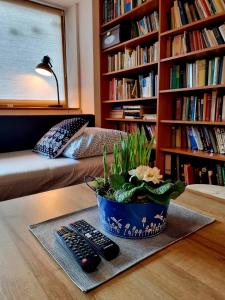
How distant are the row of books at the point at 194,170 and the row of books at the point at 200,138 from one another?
0.12 meters

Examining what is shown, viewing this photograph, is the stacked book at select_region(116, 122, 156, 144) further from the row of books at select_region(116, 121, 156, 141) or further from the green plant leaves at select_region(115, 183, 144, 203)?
the green plant leaves at select_region(115, 183, 144, 203)

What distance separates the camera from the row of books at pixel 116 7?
2.10 metres

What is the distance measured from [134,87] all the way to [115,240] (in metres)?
1.90

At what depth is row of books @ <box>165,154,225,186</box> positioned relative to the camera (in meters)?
1.78

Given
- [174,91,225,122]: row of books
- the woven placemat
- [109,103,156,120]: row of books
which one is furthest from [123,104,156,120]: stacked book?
the woven placemat

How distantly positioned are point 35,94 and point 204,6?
1.84 metres

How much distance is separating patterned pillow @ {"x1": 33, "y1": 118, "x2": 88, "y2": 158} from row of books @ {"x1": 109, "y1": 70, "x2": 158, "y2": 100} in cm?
73

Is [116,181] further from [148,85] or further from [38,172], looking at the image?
[148,85]

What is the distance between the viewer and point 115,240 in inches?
24.7

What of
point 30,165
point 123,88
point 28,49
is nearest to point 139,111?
point 123,88

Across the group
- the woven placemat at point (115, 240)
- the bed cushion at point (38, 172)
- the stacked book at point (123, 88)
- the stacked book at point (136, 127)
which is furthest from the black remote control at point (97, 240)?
the stacked book at point (123, 88)

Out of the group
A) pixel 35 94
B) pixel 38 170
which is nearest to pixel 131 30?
A: pixel 35 94

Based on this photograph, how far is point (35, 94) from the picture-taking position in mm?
2580

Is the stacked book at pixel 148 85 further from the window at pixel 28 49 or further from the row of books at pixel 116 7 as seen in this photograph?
the window at pixel 28 49
